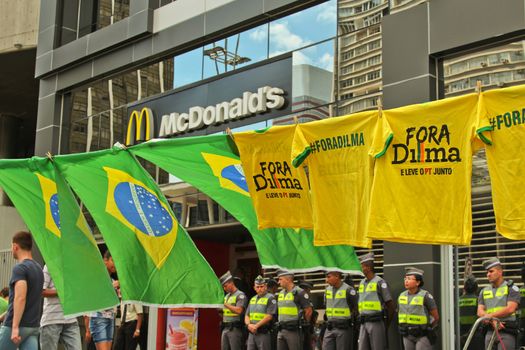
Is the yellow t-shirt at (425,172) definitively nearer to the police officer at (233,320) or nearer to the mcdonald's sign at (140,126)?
the police officer at (233,320)

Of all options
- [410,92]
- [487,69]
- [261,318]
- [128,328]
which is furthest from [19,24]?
[487,69]

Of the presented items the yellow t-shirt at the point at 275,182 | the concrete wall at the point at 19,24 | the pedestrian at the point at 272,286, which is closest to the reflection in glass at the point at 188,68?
the pedestrian at the point at 272,286

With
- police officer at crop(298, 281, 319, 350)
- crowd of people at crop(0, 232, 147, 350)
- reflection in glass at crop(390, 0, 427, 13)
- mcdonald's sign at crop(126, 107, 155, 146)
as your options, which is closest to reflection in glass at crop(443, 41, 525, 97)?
reflection in glass at crop(390, 0, 427, 13)

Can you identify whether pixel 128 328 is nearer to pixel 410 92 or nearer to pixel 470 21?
pixel 410 92

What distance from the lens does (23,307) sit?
8945 mm

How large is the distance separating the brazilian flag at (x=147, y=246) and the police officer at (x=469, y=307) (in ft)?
15.9

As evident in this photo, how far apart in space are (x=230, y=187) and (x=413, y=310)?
414 cm

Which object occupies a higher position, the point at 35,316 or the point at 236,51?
the point at 236,51

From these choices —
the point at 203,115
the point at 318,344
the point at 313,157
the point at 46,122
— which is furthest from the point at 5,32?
the point at 313,157

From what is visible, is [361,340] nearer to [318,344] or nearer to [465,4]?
[318,344]

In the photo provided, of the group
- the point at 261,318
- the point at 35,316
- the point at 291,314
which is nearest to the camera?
the point at 35,316

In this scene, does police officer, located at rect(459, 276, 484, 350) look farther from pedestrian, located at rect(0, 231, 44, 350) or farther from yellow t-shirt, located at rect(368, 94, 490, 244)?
pedestrian, located at rect(0, 231, 44, 350)

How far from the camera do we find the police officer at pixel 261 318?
13930 millimetres

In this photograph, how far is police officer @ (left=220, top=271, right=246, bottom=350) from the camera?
14.9m
